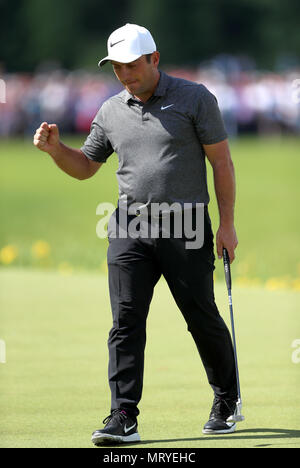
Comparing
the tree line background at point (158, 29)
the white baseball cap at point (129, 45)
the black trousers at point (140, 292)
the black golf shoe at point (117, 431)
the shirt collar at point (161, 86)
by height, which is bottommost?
the black golf shoe at point (117, 431)

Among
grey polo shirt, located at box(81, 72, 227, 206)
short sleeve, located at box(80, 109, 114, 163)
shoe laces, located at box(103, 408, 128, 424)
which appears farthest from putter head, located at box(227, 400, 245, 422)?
short sleeve, located at box(80, 109, 114, 163)

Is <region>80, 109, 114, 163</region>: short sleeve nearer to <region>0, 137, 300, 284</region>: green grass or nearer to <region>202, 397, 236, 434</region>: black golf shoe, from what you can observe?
<region>202, 397, 236, 434</region>: black golf shoe

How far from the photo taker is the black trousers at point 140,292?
19.0 feet

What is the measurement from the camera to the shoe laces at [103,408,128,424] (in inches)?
223

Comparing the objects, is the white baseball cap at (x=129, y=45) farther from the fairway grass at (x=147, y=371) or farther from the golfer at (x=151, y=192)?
the fairway grass at (x=147, y=371)

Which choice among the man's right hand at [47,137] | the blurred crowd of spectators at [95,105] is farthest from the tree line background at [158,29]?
the man's right hand at [47,137]

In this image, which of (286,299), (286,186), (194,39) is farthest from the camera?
(194,39)

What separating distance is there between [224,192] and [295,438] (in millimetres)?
1262

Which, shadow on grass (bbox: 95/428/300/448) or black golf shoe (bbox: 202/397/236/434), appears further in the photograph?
black golf shoe (bbox: 202/397/236/434)

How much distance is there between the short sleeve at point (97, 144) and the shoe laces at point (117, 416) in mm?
1354

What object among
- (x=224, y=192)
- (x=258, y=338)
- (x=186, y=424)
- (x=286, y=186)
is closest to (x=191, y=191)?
(x=224, y=192)

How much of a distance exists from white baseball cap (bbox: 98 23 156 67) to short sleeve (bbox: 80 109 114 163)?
1.46 feet

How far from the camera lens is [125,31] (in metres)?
5.72
